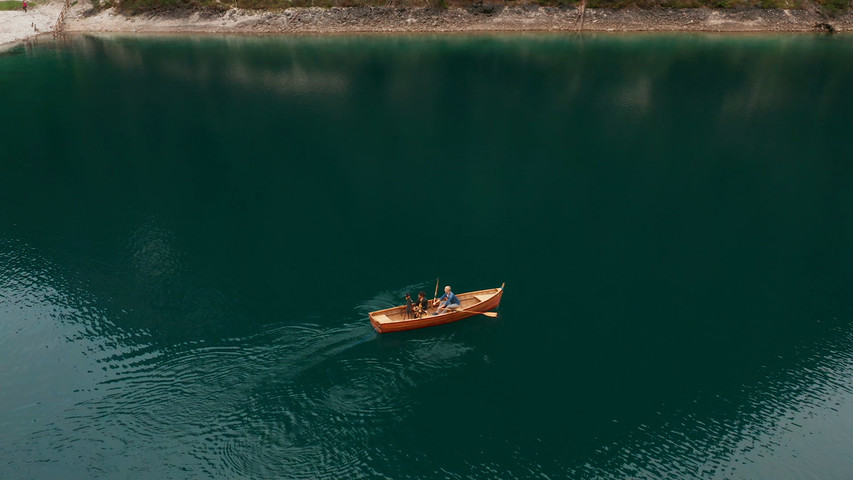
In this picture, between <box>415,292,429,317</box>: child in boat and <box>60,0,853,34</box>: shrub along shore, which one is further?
<box>60,0,853,34</box>: shrub along shore

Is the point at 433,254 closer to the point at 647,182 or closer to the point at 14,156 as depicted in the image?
the point at 647,182

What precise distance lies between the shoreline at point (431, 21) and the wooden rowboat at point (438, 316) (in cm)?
10659

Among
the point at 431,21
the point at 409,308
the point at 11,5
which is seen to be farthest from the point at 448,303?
the point at 11,5

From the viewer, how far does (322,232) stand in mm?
52281

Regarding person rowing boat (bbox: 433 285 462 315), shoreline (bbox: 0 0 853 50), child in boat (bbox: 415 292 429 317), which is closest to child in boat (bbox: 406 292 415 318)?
child in boat (bbox: 415 292 429 317)

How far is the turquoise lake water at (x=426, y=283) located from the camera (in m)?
32.3

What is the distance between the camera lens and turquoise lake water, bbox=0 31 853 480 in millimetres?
32281

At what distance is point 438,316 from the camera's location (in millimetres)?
39531

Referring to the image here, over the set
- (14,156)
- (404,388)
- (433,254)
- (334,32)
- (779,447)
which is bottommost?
(779,447)

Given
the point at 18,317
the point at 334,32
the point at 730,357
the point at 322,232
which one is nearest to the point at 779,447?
the point at 730,357

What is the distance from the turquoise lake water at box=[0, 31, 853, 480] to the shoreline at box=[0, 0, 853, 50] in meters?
48.2

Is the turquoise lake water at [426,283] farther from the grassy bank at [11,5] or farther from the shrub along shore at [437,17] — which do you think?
the grassy bank at [11,5]

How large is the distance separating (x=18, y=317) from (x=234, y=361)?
749 inches

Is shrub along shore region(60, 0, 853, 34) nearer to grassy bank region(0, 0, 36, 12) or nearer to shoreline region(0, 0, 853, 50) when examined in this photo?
shoreline region(0, 0, 853, 50)
